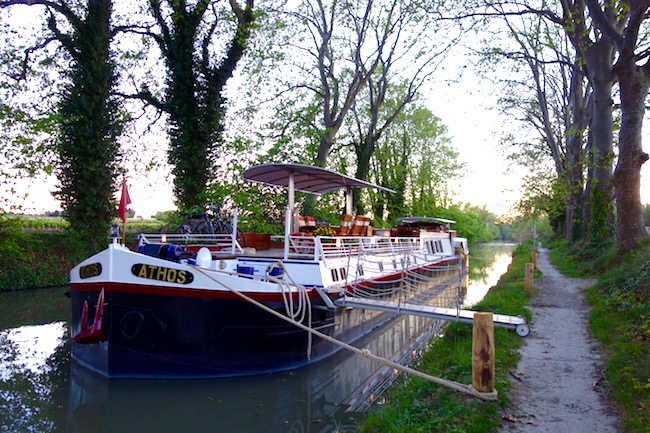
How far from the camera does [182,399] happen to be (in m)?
7.81

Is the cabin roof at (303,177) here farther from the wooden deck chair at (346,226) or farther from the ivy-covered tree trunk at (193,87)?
the ivy-covered tree trunk at (193,87)

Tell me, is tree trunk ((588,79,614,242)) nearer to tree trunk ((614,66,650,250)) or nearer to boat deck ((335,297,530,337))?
tree trunk ((614,66,650,250))

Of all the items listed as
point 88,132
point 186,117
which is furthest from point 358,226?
point 88,132

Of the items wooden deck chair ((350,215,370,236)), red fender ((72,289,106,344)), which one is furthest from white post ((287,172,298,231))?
red fender ((72,289,106,344))

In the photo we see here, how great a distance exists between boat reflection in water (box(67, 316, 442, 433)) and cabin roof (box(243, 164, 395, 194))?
4.79m

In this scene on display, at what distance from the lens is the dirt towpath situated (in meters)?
5.05

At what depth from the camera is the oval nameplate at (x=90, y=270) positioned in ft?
26.4

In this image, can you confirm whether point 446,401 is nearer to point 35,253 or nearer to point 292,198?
point 292,198

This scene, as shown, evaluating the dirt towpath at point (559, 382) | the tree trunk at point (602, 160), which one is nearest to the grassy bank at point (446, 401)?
the dirt towpath at point (559, 382)

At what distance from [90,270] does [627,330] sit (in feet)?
30.3

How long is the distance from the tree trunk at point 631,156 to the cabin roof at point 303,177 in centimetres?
673

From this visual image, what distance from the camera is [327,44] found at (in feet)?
76.4

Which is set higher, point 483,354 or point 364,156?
point 364,156

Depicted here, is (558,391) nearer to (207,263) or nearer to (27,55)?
(207,263)
